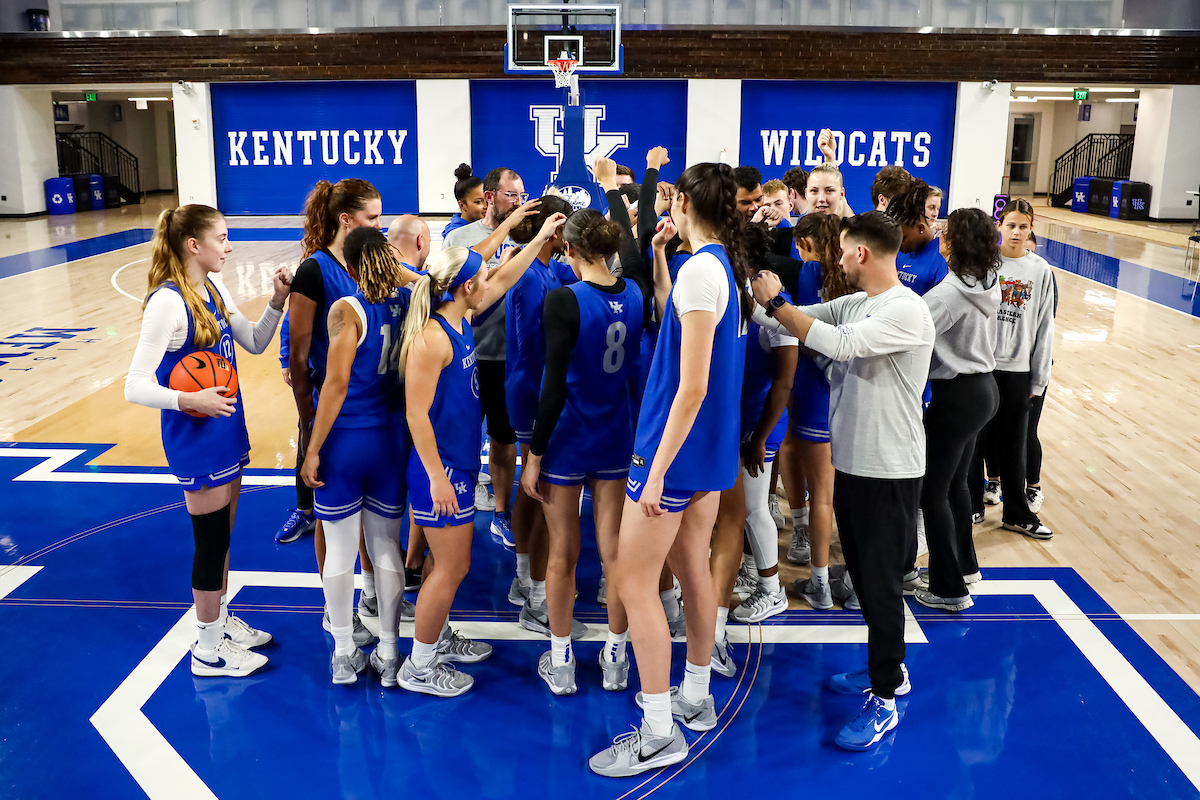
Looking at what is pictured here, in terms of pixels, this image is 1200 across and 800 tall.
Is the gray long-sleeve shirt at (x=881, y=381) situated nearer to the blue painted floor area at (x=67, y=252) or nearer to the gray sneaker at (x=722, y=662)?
the gray sneaker at (x=722, y=662)

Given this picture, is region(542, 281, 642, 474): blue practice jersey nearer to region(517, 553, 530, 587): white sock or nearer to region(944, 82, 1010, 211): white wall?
region(517, 553, 530, 587): white sock

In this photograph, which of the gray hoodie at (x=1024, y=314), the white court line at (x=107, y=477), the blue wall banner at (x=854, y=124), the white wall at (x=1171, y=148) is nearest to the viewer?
the gray hoodie at (x=1024, y=314)

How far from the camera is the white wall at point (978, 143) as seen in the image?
63.1 feet

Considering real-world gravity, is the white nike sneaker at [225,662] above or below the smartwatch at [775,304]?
below

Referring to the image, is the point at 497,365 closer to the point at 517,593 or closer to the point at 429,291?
the point at 517,593

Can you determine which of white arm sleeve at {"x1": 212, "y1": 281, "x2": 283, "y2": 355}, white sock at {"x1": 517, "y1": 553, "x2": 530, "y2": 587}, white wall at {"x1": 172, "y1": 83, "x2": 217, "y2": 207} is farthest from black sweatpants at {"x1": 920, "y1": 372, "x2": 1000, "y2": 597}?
white wall at {"x1": 172, "y1": 83, "x2": 217, "y2": 207}

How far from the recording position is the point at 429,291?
10.4ft

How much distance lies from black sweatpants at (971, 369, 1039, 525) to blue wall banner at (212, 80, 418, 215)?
16.9 meters

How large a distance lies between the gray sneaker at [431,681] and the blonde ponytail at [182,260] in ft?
4.58

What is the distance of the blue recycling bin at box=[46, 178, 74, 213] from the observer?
22.0m

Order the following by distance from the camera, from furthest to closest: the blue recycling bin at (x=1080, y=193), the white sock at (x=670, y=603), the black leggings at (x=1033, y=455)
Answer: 1. the blue recycling bin at (x=1080, y=193)
2. the black leggings at (x=1033, y=455)
3. the white sock at (x=670, y=603)

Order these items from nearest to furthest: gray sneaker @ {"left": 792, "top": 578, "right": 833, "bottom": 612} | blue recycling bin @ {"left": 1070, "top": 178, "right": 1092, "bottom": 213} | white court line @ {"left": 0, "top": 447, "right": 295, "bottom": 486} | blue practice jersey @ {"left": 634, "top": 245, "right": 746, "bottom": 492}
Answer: blue practice jersey @ {"left": 634, "top": 245, "right": 746, "bottom": 492} → gray sneaker @ {"left": 792, "top": 578, "right": 833, "bottom": 612} → white court line @ {"left": 0, "top": 447, "right": 295, "bottom": 486} → blue recycling bin @ {"left": 1070, "top": 178, "right": 1092, "bottom": 213}

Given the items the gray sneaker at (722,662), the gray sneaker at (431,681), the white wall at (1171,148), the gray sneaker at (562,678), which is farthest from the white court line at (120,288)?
the white wall at (1171,148)

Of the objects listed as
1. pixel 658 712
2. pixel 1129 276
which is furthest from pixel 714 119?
pixel 658 712
